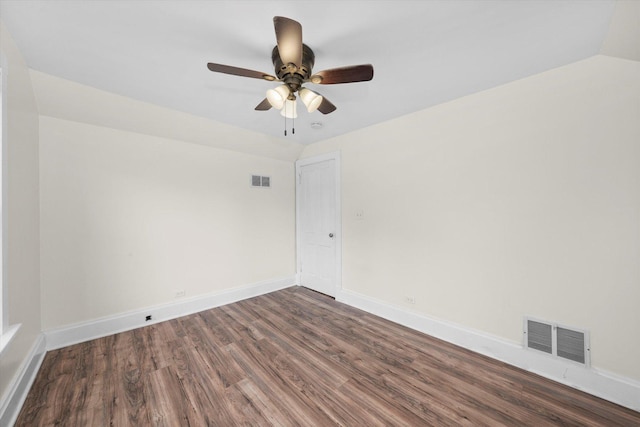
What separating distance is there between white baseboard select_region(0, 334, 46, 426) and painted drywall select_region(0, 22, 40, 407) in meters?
0.03

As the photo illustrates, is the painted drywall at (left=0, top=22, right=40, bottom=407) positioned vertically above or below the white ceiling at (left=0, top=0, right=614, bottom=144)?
below

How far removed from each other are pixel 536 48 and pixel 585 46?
1.02 ft

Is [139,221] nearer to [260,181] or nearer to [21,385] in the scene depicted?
[21,385]

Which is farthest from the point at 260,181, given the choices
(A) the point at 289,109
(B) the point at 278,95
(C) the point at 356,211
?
(B) the point at 278,95

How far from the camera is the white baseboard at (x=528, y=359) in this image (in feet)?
5.25

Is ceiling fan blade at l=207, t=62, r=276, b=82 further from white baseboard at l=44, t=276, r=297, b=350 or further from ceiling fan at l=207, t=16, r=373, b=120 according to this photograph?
white baseboard at l=44, t=276, r=297, b=350

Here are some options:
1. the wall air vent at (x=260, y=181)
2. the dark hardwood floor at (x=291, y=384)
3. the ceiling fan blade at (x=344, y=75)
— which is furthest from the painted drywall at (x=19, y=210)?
the wall air vent at (x=260, y=181)

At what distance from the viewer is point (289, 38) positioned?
1.24m

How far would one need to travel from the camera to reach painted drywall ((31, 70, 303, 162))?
6.66 feet

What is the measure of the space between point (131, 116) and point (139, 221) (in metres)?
1.17

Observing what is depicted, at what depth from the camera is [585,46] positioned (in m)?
1.59

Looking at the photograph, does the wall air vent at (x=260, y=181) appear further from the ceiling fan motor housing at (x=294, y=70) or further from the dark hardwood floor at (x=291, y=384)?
the ceiling fan motor housing at (x=294, y=70)

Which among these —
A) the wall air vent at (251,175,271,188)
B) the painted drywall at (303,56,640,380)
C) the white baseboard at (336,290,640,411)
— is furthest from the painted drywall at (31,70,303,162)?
the white baseboard at (336,290,640,411)

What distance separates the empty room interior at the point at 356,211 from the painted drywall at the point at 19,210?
26 millimetres
